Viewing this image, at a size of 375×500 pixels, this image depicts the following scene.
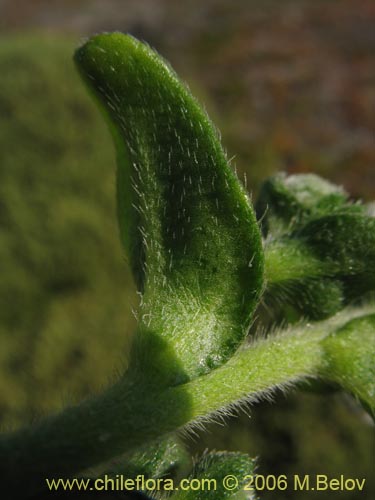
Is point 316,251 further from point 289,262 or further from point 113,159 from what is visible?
point 113,159

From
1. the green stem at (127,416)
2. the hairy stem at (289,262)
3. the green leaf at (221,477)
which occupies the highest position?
the hairy stem at (289,262)

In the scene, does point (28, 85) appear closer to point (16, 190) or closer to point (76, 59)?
point (16, 190)

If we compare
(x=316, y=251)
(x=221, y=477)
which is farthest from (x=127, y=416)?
(x=316, y=251)

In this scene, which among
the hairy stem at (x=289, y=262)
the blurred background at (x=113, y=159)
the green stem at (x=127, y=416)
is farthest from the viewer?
the blurred background at (x=113, y=159)

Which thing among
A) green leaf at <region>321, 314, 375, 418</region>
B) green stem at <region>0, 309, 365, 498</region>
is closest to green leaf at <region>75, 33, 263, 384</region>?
green stem at <region>0, 309, 365, 498</region>

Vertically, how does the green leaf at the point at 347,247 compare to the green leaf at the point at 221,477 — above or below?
above

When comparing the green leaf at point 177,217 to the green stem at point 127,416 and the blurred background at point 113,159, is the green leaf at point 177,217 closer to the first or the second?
the green stem at point 127,416

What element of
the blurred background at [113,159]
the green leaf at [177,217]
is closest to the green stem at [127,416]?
the green leaf at [177,217]
